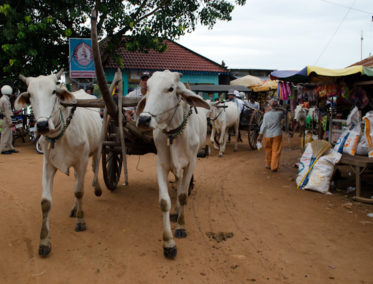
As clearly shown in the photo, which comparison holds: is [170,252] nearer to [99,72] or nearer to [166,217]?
[166,217]

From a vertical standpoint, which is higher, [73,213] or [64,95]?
[64,95]

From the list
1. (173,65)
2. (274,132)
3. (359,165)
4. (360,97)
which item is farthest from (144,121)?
(173,65)

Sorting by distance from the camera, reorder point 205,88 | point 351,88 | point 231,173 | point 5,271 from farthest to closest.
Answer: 1. point 205,88
2. point 231,173
3. point 351,88
4. point 5,271

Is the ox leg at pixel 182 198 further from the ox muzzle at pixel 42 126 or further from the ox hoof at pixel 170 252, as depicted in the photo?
the ox muzzle at pixel 42 126

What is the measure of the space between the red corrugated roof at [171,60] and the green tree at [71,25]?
509 centimetres

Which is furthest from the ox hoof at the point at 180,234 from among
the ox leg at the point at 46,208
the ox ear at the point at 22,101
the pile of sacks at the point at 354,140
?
the pile of sacks at the point at 354,140

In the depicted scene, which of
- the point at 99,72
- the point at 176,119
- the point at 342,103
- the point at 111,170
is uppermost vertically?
the point at 99,72

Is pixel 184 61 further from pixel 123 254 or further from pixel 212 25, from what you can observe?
pixel 123 254

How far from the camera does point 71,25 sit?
1226 centimetres

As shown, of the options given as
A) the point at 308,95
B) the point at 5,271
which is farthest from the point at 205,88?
the point at 5,271

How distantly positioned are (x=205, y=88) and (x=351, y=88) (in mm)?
8393

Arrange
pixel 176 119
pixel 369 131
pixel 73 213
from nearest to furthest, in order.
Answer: pixel 176 119 → pixel 73 213 → pixel 369 131

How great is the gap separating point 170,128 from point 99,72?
98 centimetres

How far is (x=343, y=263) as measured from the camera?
3.53m
